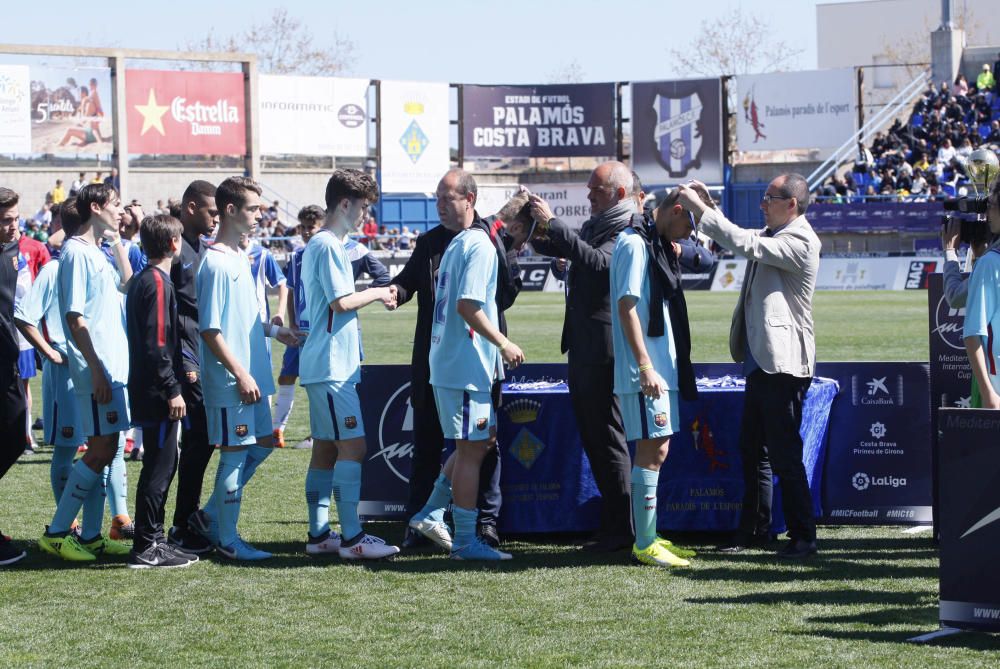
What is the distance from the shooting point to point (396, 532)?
781 cm

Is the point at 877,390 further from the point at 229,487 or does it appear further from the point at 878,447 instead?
the point at 229,487

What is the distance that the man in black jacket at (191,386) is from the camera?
23.5 ft

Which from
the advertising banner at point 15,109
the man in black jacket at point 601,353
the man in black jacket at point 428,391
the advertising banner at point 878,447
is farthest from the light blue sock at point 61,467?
the advertising banner at point 15,109

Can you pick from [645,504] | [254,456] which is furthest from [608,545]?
[254,456]

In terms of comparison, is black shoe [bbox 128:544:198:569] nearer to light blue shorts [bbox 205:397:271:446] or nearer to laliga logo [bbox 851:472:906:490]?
light blue shorts [bbox 205:397:271:446]

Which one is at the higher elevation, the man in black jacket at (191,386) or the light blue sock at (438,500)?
the man in black jacket at (191,386)

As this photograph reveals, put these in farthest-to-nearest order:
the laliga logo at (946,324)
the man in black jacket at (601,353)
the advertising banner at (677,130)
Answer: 1. the advertising banner at (677,130)
2. the laliga logo at (946,324)
3. the man in black jacket at (601,353)

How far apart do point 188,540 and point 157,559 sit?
487 mm

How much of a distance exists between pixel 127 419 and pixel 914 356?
1236 cm

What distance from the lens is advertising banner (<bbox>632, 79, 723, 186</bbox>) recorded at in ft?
166

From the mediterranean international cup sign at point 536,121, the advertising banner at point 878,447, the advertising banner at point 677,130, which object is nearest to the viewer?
the advertising banner at point 878,447

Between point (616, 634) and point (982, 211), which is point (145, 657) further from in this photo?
point (982, 211)

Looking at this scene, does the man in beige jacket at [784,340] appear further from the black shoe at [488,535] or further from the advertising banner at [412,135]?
the advertising banner at [412,135]

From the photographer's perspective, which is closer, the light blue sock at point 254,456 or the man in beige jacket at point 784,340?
the man in beige jacket at point 784,340
